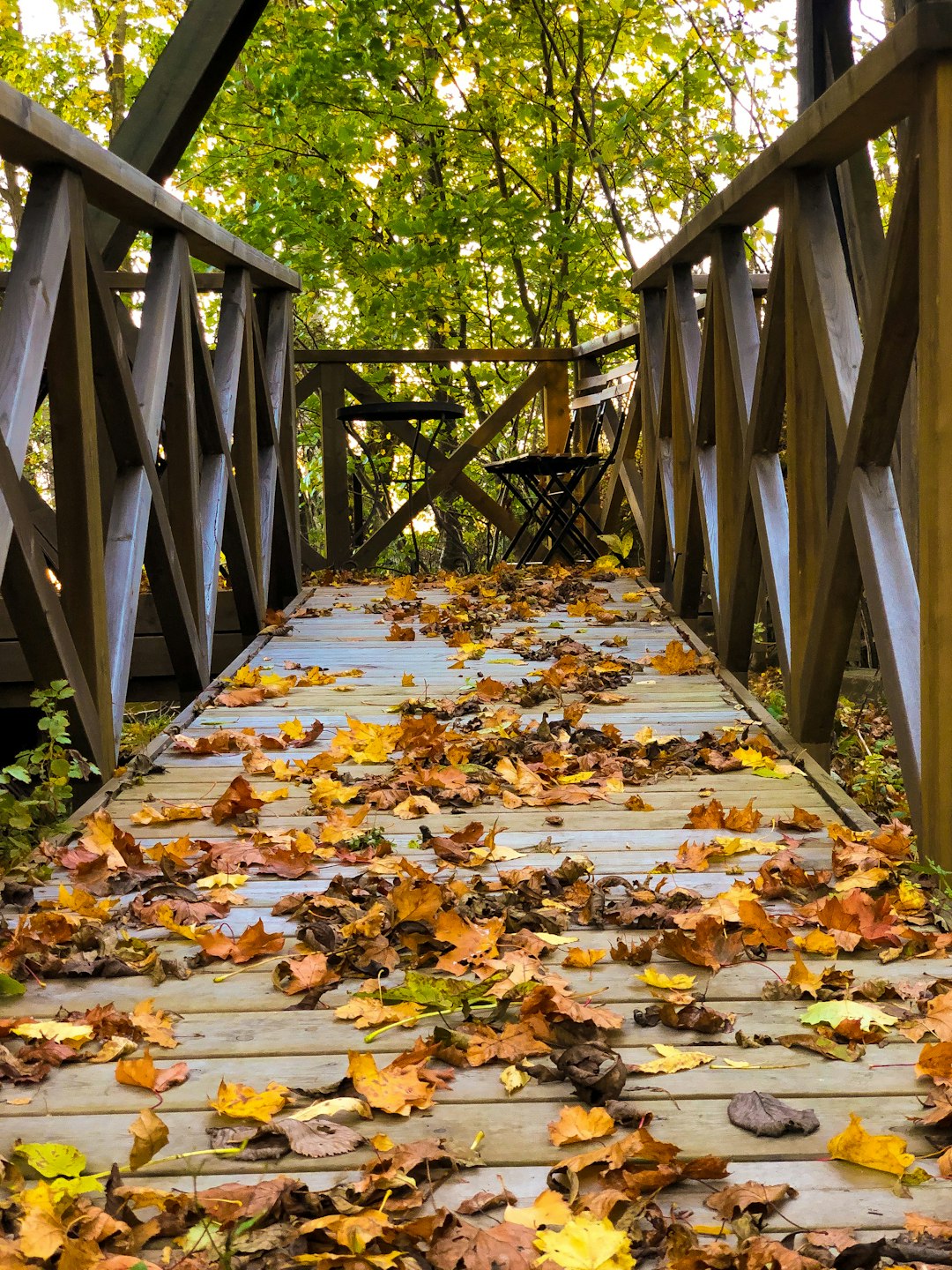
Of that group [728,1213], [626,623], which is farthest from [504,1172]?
[626,623]

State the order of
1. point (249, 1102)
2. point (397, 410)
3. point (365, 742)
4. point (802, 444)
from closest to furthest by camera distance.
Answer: point (249, 1102), point (802, 444), point (365, 742), point (397, 410)

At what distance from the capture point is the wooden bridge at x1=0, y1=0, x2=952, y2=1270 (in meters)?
1.50

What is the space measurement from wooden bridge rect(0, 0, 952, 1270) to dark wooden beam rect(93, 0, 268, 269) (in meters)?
0.02

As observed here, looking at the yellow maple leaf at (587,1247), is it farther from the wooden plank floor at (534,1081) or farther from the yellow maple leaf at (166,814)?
the yellow maple leaf at (166,814)

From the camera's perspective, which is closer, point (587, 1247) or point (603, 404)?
point (587, 1247)

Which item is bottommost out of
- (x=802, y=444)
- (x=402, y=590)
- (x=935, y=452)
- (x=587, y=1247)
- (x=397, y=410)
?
(x=587, y=1247)

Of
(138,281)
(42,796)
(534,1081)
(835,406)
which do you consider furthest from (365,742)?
(138,281)

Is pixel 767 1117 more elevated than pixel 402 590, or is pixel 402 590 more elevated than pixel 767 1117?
pixel 402 590

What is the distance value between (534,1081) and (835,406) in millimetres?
1743

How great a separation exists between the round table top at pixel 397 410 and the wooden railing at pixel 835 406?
2289 millimetres

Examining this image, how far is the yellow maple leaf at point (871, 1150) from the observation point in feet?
4.39

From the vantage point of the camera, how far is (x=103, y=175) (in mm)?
2877

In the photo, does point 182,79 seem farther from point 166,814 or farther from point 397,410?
point 397,410

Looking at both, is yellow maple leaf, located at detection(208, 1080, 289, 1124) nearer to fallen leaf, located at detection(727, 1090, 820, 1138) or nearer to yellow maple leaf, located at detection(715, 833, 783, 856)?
fallen leaf, located at detection(727, 1090, 820, 1138)
